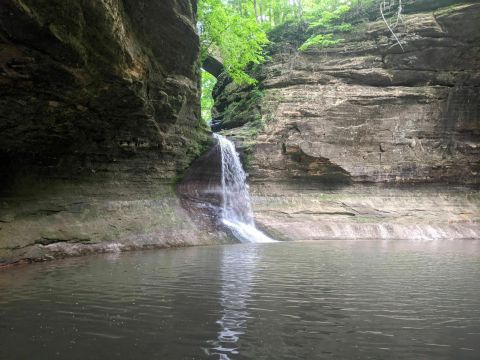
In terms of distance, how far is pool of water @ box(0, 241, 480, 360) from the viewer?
3.95 m

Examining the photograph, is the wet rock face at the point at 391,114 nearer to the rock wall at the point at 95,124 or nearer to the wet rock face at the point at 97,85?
the rock wall at the point at 95,124

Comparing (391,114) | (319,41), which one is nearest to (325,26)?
(319,41)

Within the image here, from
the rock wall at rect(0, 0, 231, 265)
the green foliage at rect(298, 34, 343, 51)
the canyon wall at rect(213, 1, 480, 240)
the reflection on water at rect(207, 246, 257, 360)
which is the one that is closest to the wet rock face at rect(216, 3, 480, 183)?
the canyon wall at rect(213, 1, 480, 240)

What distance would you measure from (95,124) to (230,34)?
33.4 ft

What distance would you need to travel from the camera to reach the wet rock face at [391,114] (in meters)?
20.8

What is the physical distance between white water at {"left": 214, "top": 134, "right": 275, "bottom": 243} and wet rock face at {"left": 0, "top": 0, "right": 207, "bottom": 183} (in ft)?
9.85

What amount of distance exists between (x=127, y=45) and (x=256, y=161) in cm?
1103

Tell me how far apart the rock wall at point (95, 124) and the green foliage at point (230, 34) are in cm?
484

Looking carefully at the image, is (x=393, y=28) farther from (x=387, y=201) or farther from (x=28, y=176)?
(x=28, y=176)

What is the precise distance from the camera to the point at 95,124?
12.8m

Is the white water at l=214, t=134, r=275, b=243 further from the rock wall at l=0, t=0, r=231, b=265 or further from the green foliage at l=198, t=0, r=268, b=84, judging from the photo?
the green foliage at l=198, t=0, r=268, b=84

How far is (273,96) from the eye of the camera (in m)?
22.6

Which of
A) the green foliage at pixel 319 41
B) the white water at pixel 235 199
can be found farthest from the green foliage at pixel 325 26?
the white water at pixel 235 199

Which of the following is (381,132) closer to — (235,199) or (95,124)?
(235,199)
